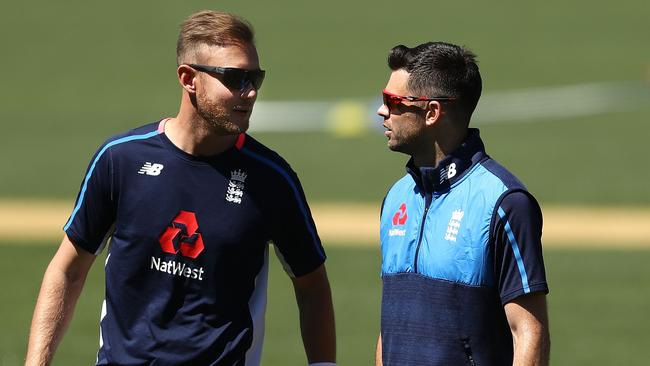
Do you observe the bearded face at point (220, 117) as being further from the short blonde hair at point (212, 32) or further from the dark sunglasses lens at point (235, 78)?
the short blonde hair at point (212, 32)

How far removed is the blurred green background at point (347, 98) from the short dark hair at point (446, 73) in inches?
297

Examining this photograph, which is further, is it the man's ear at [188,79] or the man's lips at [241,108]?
the man's ear at [188,79]

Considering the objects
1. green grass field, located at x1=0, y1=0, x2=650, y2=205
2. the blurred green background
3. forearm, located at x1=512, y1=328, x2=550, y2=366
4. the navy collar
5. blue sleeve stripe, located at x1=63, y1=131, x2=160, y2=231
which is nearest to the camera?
forearm, located at x1=512, y1=328, x2=550, y2=366

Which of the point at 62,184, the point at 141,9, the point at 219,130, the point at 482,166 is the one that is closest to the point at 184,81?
the point at 219,130

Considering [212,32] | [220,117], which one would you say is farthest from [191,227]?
[212,32]

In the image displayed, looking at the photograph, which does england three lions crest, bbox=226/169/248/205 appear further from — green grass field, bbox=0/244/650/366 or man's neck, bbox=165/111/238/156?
green grass field, bbox=0/244/650/366

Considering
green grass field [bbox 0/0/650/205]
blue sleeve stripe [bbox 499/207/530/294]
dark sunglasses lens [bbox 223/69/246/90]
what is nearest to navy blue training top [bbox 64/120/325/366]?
dark sunglasses lens [bbox 223/69/246/90]

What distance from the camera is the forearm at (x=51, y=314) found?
572cm

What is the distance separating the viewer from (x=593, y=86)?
129 ft

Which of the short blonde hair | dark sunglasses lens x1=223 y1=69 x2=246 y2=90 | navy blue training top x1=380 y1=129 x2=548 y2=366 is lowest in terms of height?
navy blue training top x1=380 y1=129 x2=548 y2=366

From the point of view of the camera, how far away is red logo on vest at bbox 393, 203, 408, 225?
18.9 feet

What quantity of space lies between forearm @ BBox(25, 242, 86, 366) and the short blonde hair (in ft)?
3.64

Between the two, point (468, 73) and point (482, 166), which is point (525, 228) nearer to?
point (482, 166)

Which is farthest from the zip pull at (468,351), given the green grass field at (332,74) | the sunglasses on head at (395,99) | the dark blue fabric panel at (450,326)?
the green grass field at (332,74)
